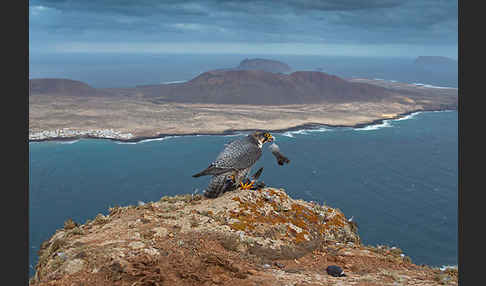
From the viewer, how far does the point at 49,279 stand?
6.86 metres

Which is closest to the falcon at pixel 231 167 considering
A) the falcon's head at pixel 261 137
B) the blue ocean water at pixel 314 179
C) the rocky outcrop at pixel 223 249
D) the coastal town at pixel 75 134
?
the falcon's head at pixel 261 137

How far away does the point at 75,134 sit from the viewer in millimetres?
92812

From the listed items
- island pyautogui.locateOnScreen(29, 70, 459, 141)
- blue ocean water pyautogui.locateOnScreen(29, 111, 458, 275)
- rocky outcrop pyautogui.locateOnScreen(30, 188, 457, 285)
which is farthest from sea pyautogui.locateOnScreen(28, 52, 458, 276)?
rocky outcrop pyautogui.locateOnScreen(30, 188, 457, 285)

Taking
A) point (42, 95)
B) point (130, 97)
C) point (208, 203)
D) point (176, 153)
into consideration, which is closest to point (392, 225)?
point (208, 203)

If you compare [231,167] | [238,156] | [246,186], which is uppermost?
[238,156]

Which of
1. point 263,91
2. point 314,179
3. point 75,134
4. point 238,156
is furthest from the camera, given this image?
point 263,91

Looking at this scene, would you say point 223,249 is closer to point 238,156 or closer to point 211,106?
point 238,156

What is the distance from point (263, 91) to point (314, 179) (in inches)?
4798

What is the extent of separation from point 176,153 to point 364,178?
136ft

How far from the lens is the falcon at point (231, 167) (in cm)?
1309

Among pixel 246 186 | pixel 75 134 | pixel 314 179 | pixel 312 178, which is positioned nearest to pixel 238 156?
pixel 246 186

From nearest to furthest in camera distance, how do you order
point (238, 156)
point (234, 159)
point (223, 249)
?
1. point (223, 249)
2. point (234, 159)
3. point (238, 156)

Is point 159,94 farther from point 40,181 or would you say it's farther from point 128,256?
point 128,256

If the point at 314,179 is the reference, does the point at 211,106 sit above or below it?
above
